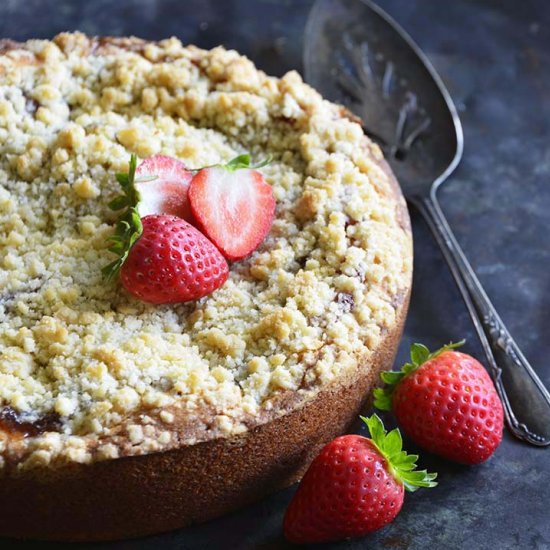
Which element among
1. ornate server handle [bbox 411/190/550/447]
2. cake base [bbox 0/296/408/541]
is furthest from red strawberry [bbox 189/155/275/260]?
ornate server handle [bbox 411/190/550/447]

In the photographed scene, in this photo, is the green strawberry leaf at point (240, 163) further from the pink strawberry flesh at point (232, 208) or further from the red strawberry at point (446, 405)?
the red strawberry at point (446, 405)

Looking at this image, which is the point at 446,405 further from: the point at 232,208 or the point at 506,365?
the point at 232,208

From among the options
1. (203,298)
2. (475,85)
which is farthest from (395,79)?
(203,298)

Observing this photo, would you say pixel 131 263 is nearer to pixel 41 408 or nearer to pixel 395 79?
pixel 41 408

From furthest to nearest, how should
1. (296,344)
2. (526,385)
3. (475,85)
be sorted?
(475,85) → (526,385) → (296,344)

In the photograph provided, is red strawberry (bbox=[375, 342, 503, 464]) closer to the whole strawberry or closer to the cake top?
the cake top

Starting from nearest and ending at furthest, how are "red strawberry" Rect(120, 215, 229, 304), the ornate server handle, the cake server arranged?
"red strawberry" Rect(120, 215, 229, 304), the ornate server handle, the cake server

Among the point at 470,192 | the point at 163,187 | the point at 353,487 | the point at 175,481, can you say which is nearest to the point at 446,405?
the point at 353,487
